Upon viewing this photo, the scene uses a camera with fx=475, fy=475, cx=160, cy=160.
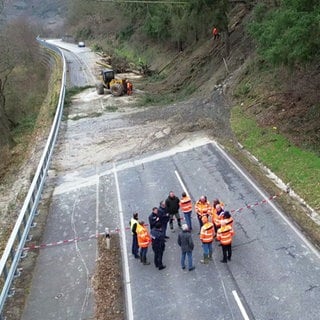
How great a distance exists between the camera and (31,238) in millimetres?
15961

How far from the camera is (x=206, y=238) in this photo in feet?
44.3

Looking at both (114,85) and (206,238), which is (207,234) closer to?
(206,238)

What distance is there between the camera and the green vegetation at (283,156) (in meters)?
18.4

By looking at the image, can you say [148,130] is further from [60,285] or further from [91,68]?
[91,68]

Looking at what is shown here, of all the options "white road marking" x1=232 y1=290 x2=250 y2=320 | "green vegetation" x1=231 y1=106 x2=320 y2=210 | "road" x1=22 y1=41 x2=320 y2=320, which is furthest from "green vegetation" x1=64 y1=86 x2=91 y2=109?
"white road marking" x1=232 y1=290 x2=250 y2=320

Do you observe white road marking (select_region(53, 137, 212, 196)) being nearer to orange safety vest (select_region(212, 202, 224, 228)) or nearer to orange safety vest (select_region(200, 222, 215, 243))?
orange safety vest (select_region(212, 202, 224, 228))

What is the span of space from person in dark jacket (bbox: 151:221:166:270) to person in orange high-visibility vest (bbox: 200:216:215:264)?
115 cm

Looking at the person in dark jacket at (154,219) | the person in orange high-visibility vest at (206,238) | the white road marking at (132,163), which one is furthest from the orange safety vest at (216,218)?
the white road marking at (132,163)

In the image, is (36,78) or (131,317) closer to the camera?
(131,317)

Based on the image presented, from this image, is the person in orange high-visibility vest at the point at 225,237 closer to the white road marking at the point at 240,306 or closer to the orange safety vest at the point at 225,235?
the orange safety vest at the point at 225,235

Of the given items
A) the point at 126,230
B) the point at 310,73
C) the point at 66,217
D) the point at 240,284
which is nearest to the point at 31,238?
the point at 66,217

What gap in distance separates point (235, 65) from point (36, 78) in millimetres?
35092

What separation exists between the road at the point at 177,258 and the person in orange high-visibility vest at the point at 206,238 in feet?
0.85

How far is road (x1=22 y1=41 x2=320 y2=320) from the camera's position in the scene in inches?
472
